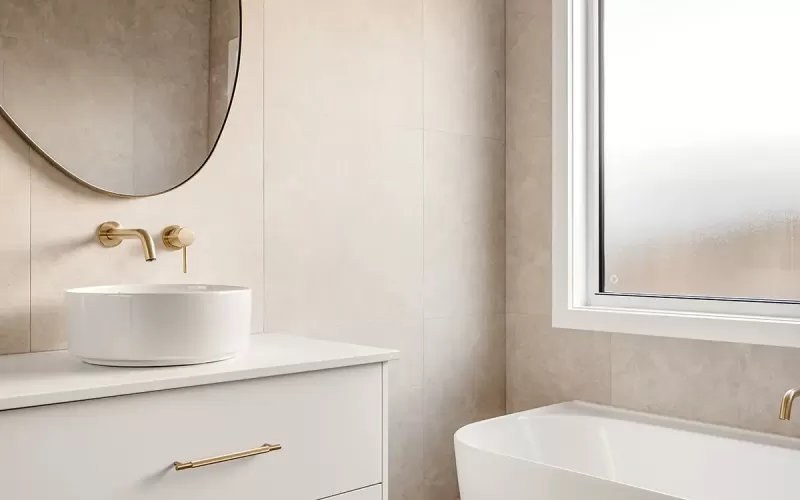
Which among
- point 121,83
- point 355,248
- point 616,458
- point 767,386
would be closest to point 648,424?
point 616,458

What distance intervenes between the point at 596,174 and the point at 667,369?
64 centimetres

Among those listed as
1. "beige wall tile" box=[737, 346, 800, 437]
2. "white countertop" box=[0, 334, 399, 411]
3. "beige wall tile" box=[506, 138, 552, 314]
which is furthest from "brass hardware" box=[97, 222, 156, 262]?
"beige wall tile" box=[737, 346, 800, 437]

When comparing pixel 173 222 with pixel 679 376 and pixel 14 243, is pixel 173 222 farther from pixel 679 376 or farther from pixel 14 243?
pixel 679 376

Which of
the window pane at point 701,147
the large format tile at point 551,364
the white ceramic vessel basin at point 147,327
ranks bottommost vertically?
the large format tile at point 551,364

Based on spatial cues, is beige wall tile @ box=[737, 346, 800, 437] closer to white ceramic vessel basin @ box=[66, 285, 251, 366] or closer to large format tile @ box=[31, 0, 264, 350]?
large format tile @ box=[31, 0, 264, 350]

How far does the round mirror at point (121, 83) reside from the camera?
1.47 meters

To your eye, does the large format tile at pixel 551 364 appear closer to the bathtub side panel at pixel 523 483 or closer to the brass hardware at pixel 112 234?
the bathtub side panel at pixel 523 483

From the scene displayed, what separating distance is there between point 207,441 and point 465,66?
1.52m

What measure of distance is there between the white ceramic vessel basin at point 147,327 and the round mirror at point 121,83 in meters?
0.39

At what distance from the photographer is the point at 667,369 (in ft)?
6.97

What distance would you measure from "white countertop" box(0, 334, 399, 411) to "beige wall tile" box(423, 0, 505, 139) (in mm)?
980

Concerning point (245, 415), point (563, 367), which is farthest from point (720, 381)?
point (245, 415)

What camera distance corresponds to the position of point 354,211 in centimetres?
203

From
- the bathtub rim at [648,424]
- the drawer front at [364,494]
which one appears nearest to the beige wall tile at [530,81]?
the bathtub rim at [648,424]
